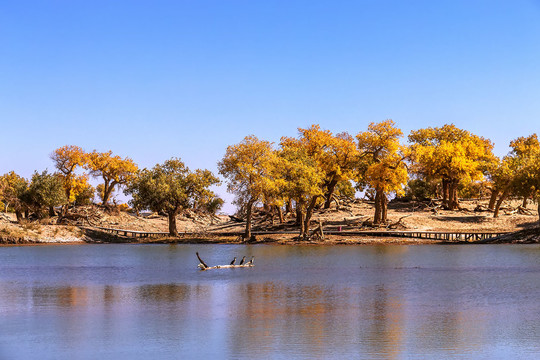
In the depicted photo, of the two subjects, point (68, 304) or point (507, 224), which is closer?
point (68, 304)

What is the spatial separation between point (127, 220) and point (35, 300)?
6716cm

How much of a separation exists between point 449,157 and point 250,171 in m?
26.8

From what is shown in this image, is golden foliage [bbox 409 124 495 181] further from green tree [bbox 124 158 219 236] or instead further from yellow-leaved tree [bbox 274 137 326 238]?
green tree [bbox 124 158 219 236]

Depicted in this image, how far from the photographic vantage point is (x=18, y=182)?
91.2m

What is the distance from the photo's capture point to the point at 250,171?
72000 mm

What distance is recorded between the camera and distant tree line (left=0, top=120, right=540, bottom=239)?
238 ft

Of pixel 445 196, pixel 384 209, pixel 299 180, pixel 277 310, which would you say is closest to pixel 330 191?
pixel 384 209

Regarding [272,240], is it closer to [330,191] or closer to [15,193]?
[330,191]

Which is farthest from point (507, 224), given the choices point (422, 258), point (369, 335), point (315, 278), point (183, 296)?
point (369, 335)

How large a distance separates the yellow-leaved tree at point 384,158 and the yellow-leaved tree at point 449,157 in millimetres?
2114

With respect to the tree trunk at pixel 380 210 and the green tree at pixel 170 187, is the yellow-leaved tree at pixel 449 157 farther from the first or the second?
the green tree at pixel 170 187

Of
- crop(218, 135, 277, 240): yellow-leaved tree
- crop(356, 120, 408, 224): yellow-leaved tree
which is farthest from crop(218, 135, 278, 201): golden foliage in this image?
crop(356, 120, 408, 224): yellow-leaved tree

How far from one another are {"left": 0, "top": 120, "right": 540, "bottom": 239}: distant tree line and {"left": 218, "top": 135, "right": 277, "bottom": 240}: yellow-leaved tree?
107 mm

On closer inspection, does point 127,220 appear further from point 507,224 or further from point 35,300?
point 35,300
